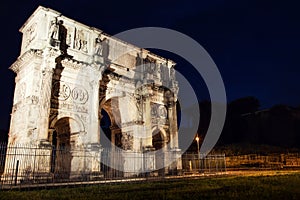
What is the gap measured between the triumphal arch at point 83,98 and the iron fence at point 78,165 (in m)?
0.07

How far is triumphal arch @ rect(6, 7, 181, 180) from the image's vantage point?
15.4 meters

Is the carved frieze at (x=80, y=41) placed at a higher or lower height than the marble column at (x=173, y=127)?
higher

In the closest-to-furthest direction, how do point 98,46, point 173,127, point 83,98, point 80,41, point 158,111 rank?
point 83,98, point 80,41, point 98,46, point 158,111, point 173,127

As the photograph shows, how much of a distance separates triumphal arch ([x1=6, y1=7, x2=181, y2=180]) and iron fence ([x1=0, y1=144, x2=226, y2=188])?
0.07m

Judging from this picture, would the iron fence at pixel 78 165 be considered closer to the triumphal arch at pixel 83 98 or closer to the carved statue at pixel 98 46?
the triumphal arch at pixel 83 98

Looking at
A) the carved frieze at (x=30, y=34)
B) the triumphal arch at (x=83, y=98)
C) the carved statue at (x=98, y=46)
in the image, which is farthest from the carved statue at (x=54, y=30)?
the carved statue at (x=98, y=46)

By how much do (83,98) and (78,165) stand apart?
431 centimetres

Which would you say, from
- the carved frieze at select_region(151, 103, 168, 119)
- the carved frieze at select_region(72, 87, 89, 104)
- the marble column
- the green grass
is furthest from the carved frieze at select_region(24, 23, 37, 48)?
the marble column

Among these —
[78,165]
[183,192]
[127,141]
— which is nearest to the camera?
[183,192]

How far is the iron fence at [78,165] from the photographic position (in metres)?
13.0

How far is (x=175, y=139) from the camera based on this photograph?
75.0ft

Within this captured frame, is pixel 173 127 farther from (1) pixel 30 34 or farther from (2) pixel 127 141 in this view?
(1) pixel 30 34

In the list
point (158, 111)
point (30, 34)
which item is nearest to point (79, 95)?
point (30, 34)

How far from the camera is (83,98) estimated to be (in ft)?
57.6
